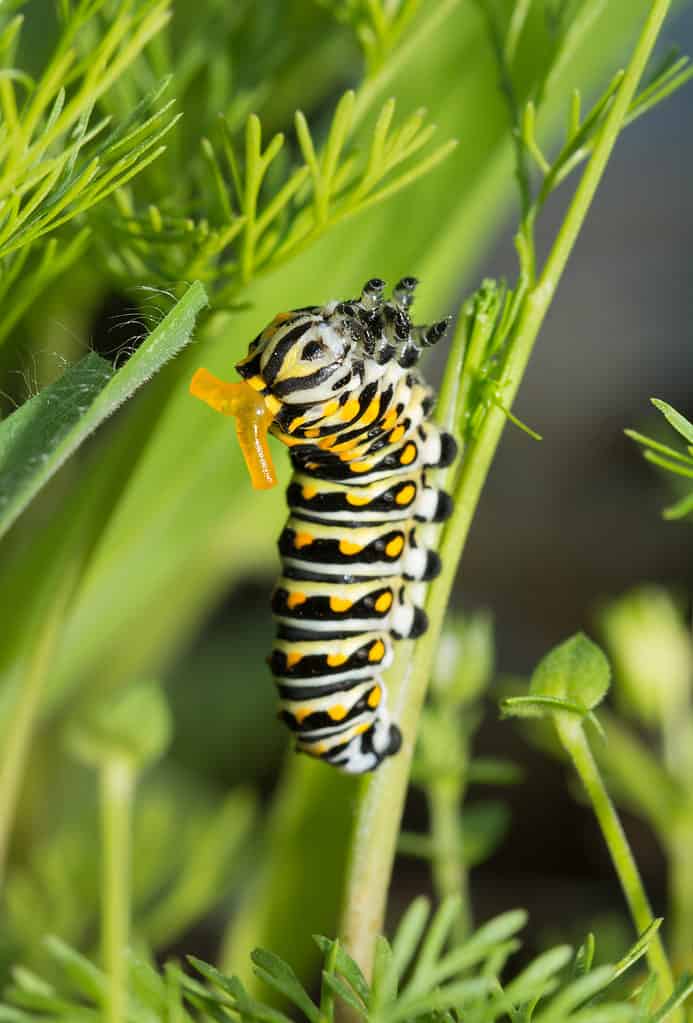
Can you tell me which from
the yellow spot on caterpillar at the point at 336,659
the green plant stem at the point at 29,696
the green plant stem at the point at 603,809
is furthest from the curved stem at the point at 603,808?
the green plant stem at the point at 29,696

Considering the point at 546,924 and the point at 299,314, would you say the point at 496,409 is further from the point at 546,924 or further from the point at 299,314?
the point at 546,924

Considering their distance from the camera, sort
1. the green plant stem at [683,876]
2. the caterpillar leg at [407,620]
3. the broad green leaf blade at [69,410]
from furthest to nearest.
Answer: the green plant stem at [683,876]
the caterpillar leg at [407,620]
the broad green leaf blade at [69,410]

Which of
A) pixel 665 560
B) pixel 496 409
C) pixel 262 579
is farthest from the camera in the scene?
pixel 665 560

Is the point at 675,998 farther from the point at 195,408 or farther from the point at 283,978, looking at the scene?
the point at 195,408

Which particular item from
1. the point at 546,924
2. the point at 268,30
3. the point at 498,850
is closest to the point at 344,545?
the point at 268,30

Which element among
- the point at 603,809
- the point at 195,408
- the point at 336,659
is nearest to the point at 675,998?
the point at 603,809

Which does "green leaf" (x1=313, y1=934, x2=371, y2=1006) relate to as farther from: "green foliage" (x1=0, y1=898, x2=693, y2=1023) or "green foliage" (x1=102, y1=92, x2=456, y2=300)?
"green foliage" (x1=102, y1=92, x2=456, y2=300)

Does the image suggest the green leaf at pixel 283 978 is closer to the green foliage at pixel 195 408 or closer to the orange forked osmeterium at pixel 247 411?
the green foliage at pixel 195 408
